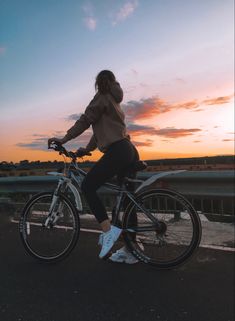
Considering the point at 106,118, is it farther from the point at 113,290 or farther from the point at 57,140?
the point at 113,290

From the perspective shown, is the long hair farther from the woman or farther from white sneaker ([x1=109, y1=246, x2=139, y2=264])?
white sneaker ([x1=109, y1=246, x2=139, y2=264])

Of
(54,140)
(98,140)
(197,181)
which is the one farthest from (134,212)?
(197,181)

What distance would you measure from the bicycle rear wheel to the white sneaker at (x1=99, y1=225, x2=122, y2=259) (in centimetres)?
12

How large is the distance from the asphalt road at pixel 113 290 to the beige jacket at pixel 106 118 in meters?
1.32

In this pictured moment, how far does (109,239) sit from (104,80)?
1.64 meters

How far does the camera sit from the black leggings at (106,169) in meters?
4.81

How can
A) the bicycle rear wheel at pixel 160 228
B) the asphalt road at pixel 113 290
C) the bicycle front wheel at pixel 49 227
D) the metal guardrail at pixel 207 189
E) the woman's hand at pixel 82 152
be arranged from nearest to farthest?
1. the asphalt road at pixel 113 290
2. the bicycle rear wheel at pixel 160 228
3. the bicycle front wheel at pixel 49 227
4. the woman's hand at pixel 82 152
5. the metal guardrail at pixel 207 189

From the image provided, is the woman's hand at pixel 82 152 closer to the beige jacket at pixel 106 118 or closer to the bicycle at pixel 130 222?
the bicycle at pixel 130 222

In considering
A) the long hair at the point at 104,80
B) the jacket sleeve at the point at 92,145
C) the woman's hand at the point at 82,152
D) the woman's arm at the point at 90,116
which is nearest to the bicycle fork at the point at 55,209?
the woman's hand at the point at 82,152

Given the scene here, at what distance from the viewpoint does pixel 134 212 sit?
4.89 meters

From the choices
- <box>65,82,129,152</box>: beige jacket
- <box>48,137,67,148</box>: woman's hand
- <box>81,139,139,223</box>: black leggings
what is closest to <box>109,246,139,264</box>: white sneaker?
<box>81,139,139,223</box>: black leggings

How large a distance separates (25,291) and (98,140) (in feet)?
5.53

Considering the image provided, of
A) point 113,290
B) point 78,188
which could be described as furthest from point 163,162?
point 113,290

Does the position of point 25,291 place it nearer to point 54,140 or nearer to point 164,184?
point 54,140
